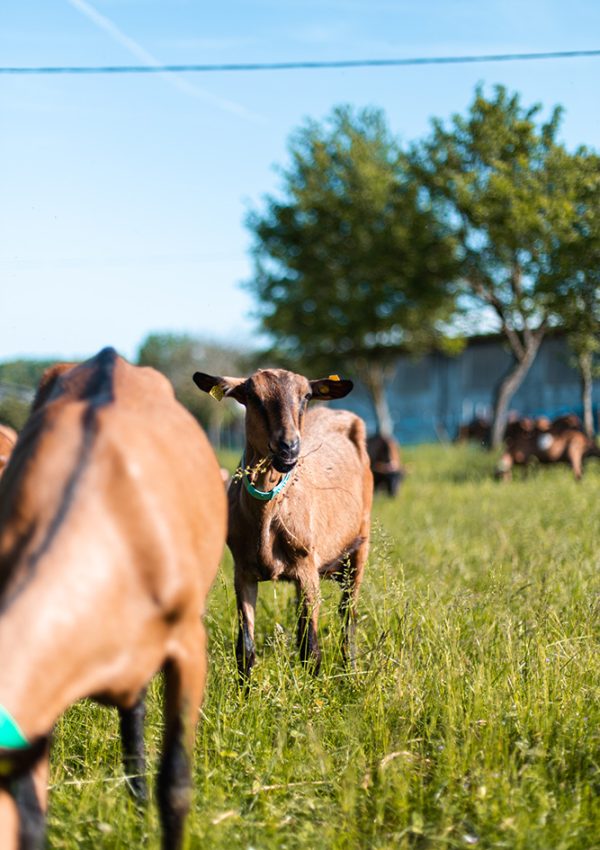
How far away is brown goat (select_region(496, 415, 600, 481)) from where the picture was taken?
59.8ft

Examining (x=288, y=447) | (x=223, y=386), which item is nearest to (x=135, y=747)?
(x=288, y=447)

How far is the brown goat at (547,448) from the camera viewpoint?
18234 millimetres

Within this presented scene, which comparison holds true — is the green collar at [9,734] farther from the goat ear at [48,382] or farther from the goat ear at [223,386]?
the goat ear at [223,386]

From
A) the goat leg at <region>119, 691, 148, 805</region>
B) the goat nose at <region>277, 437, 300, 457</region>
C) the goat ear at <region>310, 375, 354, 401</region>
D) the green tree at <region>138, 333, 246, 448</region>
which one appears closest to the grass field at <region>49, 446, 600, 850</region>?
the goat leg at <region>119, 691, 148, 805</region>

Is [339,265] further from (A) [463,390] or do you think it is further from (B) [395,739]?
(B) [395,739]

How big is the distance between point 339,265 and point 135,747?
3067 cm

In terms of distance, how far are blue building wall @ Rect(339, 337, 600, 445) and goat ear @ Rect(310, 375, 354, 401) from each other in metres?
32.5

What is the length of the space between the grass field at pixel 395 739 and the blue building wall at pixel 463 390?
33.0 metres

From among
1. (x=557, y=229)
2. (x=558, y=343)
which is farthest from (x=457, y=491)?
(x=558, y=343)

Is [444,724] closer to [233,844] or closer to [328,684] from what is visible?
[328,684]

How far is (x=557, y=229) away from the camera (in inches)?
760

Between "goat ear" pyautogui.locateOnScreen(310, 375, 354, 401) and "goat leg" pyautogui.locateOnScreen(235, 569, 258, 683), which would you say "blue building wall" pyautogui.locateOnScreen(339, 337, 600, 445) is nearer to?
"goat ear" pyautogui.locateOnScreen(310, 375, 354, 401)

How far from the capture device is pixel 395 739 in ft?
14.0

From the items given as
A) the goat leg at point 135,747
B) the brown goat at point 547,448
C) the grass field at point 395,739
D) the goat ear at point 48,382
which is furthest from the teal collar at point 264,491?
the brown goat at point 547,448
